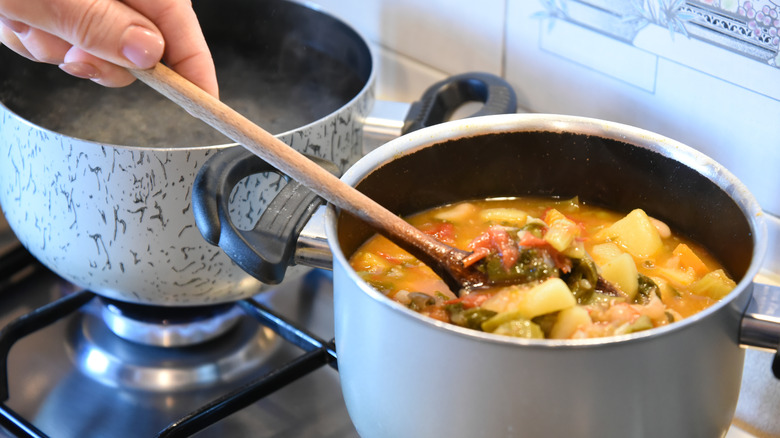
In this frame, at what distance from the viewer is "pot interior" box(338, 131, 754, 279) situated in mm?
828

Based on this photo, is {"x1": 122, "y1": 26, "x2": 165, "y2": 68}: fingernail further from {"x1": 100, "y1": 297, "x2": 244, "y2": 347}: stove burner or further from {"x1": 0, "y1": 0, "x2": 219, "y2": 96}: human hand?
{"x1": 100, "y1": 297, "x2": 244, "y2": 347}: stove burner

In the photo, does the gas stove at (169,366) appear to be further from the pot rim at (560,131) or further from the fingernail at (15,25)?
the fingernail at (15,25)

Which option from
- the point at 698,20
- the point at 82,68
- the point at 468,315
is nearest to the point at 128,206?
the point at 82,68

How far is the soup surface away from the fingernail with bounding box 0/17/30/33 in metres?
0.40

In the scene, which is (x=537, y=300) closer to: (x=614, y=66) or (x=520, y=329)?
(x=520, y=329)

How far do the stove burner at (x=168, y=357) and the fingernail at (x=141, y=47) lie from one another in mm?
420

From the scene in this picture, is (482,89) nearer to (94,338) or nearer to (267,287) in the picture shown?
(267,287)

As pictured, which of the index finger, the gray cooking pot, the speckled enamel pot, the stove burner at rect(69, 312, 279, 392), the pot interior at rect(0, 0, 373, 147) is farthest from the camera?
the pot interior at rect(0, 0, 373, 147)

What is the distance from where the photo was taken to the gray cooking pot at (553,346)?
1.90ft

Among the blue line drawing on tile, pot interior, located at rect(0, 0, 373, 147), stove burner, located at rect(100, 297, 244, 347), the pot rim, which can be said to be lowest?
stove burner, located at rect(100, 297, 244, 347)

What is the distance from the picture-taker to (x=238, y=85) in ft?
4.39

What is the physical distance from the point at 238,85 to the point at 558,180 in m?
0.61

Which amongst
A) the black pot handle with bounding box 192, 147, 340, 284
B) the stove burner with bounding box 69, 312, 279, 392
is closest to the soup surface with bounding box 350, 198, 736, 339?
the black pot handle with bounding box 192, 147, 340, 284

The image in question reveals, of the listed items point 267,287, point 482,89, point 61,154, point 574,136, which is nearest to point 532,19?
point 482,89
